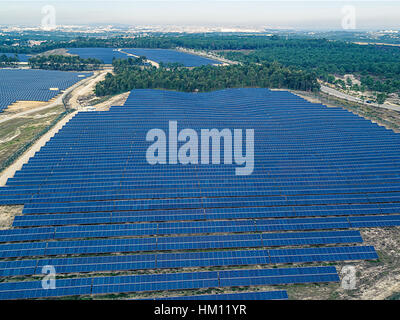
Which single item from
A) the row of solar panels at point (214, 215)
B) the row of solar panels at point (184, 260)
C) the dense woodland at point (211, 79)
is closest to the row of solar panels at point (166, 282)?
the row of solar panels at point (184, 260)

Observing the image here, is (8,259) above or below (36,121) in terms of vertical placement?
below

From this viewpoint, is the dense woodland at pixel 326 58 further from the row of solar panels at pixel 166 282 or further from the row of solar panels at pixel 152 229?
the row of solar panels at pixel 166 282

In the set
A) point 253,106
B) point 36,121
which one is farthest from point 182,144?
point 36,121

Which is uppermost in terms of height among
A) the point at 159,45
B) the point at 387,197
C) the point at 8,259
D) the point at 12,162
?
the point at 159,45

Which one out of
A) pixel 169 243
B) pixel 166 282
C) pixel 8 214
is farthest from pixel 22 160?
pixel 166 282

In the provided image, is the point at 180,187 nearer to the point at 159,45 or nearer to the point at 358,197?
the point at 358,197
